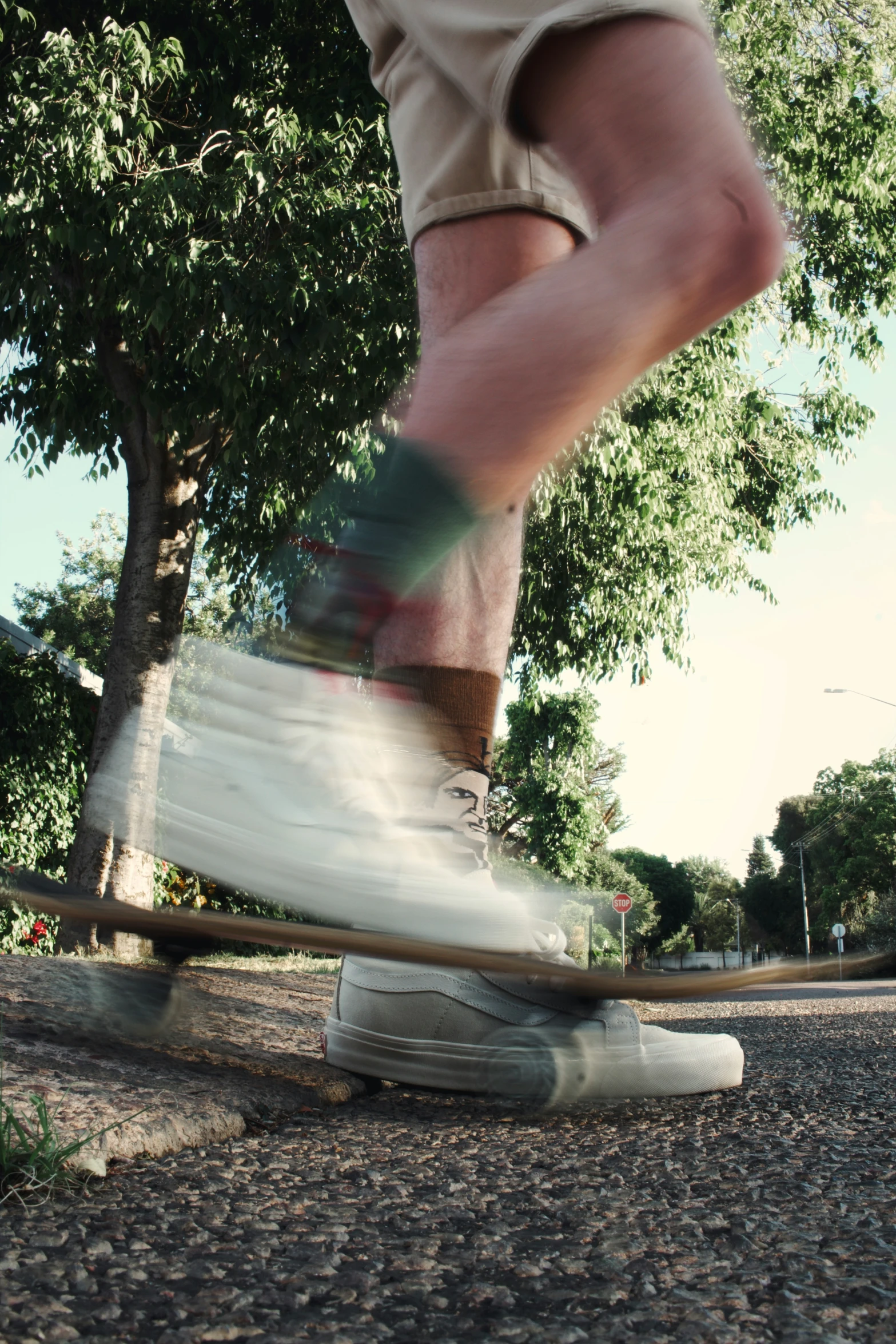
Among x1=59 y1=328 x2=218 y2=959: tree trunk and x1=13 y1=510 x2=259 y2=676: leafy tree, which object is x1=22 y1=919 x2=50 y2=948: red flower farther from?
x1=13 y1=510 x2=259 y2=676: leafy tree

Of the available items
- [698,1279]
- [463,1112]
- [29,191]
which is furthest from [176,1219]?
[29,191]

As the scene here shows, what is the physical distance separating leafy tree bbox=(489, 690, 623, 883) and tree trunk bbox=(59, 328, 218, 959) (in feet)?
9.03

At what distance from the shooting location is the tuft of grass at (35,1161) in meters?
0.76

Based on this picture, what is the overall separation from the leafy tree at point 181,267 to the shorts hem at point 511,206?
4.30 m

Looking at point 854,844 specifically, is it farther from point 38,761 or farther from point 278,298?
point 278,298

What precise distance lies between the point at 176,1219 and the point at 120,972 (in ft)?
2.69

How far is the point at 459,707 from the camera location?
1.38 m

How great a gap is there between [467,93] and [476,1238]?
141 cm

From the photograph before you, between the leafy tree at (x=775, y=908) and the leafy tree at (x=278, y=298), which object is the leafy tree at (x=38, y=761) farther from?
the leafy tree at (x=775, y=908)

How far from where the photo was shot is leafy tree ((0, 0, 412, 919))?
19.0 ft

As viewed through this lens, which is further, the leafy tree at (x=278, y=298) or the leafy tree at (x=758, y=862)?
the leafy tree at (x=758, y=862)

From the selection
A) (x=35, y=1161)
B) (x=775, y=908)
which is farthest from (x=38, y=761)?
(x=775, y=908)

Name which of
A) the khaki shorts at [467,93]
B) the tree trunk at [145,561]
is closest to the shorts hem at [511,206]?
the khaki shorts at [467,93]

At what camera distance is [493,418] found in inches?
48.8
